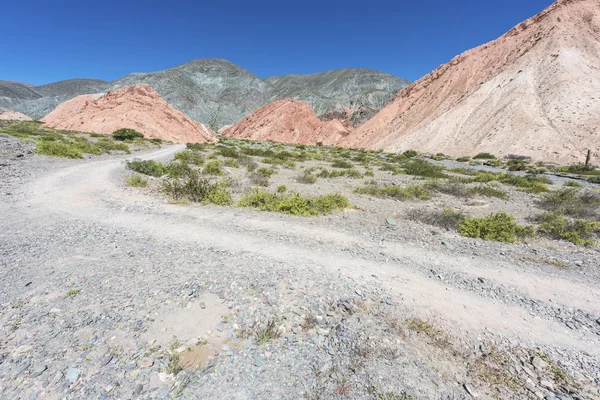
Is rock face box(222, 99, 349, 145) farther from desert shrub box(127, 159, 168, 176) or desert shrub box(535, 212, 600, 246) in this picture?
desert shrub box(535, 212, 600, 246)

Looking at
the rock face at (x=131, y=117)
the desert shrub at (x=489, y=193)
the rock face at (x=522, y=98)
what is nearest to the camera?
the desert shrub at (x=489, y=193)

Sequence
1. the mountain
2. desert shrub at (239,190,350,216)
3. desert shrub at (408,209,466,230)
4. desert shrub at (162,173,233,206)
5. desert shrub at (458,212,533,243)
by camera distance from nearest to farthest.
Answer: desert shrub at (458,212,533,243) → desert shrub at (408,209,466,230) → desert shrub at (239,190,350,216) → desert shrub at (162,173,233,206) → the mountain

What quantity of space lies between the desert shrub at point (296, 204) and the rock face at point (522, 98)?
4005 cm

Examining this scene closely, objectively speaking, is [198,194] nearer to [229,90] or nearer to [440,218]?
[440,218]

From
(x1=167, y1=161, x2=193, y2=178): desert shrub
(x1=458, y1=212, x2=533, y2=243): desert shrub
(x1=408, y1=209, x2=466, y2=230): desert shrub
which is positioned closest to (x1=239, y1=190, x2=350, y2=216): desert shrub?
(x1=408, y1=209, x2=466, y2=230): desert shrub

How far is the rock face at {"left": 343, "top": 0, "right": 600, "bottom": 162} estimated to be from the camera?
37.5 m

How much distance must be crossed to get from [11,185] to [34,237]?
6757mm

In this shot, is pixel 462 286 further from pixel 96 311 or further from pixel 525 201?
pixel 525 201

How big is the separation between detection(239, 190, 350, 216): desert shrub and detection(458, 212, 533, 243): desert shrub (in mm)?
4124

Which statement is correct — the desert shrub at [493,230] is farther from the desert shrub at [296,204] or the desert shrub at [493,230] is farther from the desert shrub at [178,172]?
the desert shrub at [178,172]

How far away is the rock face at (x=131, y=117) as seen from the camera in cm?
4781

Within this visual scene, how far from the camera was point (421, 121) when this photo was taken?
192ft

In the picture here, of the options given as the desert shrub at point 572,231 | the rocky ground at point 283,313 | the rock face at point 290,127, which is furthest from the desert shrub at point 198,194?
the rock face at point 290,127

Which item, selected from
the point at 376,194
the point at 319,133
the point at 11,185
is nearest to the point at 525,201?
the point at 376,194
